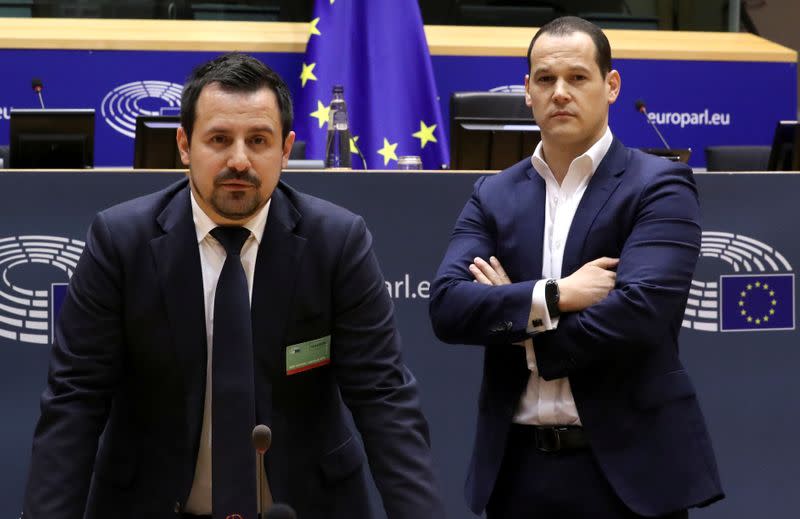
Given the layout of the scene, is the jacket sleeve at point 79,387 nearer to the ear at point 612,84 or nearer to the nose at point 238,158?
the nose at point 238,158

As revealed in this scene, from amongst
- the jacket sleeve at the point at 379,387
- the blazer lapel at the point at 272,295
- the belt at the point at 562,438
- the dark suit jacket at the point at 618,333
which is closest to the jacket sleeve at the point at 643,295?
the dark suit jacket at the point at 618,333

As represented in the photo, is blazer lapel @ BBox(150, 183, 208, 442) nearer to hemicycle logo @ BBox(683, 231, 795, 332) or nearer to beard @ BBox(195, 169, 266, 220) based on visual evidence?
beard @ BBox(195, 169, 266, 220)

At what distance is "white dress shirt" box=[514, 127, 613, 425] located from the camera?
8.62ft

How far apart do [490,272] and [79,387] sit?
3.76 ft

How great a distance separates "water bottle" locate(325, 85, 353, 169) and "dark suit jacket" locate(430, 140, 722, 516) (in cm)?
232

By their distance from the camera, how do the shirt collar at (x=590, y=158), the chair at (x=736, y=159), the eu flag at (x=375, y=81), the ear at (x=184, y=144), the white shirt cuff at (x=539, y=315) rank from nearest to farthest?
1. the ear at (x=184, y=144)
2. the white shirt cuff at (x=539, y=315)
3. the shirt collar at (x=590, y=158)
4. the chair at (x=736, y=159)
5. the eu flag at (x=375, y=81)

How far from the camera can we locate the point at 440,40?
770 cm

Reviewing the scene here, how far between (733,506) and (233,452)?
2541 mm

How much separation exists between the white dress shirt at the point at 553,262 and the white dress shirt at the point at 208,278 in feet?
2.52

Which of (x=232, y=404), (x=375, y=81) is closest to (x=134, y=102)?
(x=375, y=81)

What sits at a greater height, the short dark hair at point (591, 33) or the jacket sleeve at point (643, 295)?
the short dark hair at point (591, 33)

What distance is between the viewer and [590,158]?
276cm

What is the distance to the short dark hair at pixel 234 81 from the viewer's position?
2.11 m

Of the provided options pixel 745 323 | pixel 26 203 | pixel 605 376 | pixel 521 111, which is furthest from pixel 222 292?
pixel 521 111
